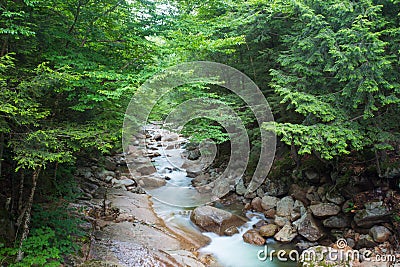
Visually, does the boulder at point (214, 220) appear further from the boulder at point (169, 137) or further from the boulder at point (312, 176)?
the boulder at point (169, 137)

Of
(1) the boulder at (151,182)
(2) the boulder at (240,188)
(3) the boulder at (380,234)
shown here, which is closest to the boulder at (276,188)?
(2) the boulder at (240,188)

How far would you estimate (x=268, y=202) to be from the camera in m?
8.31

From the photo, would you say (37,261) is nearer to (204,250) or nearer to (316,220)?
(204,250)

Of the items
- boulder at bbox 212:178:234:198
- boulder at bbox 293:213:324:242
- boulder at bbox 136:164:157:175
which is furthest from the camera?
boulder at bbox 136:164:157:175

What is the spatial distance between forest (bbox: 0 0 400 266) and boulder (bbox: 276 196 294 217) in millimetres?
1769

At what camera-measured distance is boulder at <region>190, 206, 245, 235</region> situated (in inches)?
287

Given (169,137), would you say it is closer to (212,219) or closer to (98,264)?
(212,219)

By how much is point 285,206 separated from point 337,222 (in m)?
1.46

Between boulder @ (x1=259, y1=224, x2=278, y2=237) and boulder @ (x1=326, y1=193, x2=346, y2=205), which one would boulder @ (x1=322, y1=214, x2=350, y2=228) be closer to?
boulder @ (x1=326, y1=193, x2=346, y2=205)

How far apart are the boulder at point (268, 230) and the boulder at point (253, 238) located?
14 cm

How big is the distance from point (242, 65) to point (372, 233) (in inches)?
226

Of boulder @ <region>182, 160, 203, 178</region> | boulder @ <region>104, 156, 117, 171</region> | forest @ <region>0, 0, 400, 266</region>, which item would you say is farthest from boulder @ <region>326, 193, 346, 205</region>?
boulder @ <region>104, 156, 117, 171</region>

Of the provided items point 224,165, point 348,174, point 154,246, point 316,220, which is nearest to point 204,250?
point 154,246

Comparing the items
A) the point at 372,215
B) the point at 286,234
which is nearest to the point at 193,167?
the point at 286,234
